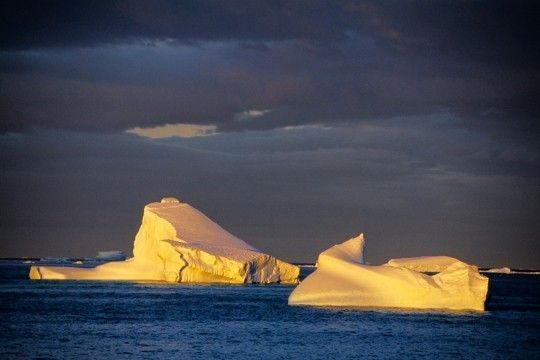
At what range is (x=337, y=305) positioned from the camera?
43.6 metres

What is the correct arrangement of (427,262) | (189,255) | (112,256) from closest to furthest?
(189,255), (427,262), (112,256)

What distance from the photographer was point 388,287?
41531 millimetres

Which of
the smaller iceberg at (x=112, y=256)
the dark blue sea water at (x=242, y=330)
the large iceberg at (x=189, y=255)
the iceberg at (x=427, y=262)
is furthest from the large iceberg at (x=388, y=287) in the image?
the smaller iceberg at (x=112, y=256)

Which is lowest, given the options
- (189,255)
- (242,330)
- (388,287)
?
(242,330)

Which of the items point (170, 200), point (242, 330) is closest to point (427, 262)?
point (170, 200)

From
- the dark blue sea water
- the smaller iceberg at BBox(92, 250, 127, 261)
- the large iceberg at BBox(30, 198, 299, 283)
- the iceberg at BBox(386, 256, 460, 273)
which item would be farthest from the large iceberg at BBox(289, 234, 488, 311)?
the smaller iceberg at BBox(92, 250, 127, 261)

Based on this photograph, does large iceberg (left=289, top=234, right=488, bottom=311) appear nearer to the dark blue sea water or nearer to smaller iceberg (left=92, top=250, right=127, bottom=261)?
the dark blue sea water

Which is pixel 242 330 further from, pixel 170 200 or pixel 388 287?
pixel 170 200

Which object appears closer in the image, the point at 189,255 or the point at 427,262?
the point at 189,255

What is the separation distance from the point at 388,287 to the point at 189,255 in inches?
803

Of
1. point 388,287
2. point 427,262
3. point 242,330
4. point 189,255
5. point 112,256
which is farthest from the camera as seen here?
point 112,256

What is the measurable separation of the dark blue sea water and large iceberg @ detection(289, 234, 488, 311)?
1.89 feet

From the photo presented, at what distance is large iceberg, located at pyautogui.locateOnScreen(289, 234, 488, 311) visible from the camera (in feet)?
132

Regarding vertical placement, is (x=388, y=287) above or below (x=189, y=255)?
below
